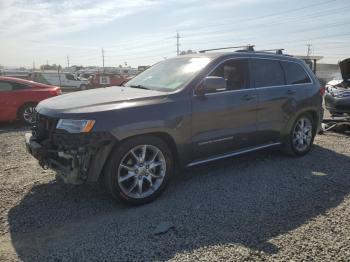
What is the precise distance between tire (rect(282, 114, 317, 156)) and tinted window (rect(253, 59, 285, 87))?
85 centimetres

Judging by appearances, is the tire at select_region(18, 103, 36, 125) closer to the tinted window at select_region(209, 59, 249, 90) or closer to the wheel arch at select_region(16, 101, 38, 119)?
the wheel arch at select_region(16, 101, 38, 119)

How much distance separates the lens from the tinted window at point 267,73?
563 centimetres

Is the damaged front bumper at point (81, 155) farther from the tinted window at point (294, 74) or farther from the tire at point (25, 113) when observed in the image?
the tire at point (25, 113)

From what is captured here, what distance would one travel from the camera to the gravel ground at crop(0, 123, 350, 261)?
11.0 feet

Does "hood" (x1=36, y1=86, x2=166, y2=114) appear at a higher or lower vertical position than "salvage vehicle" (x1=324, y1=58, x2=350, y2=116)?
higher

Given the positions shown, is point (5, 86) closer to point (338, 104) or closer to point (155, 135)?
point (155, 135)

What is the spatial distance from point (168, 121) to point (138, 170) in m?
0.68

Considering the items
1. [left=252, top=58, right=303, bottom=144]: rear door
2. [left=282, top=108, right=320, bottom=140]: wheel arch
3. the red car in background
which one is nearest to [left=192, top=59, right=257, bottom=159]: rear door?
[left=252, top=58, right=303, bottom=144]: rear door

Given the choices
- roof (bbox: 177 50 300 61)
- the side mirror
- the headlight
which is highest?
roof (bbox: 177 50 300 61)

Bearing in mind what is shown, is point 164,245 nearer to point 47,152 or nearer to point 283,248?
point 283,248

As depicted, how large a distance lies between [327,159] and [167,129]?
3.40m

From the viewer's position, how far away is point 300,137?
642 centimetres

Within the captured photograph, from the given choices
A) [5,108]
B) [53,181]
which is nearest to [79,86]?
[5,108]

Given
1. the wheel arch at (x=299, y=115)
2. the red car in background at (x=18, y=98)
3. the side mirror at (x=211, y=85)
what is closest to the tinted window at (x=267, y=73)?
the wheel arch at (x=299, y=115)
